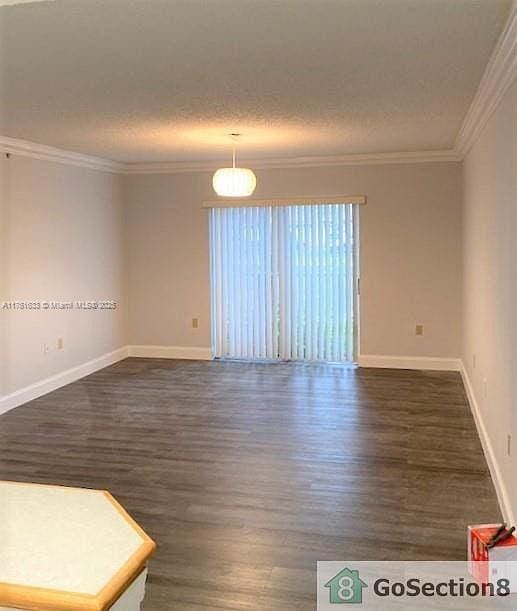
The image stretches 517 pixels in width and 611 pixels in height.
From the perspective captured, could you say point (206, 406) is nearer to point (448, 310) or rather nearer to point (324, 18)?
point (448, 310)

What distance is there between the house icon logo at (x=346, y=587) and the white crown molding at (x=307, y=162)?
16.1 feet

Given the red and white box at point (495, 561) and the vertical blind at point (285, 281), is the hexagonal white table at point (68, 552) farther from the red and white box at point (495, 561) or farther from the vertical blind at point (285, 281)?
the vertical blind at point (285, 281)

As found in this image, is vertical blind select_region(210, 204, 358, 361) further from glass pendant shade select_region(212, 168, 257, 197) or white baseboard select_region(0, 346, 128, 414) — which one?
glass pendant shade select_region(212, 168, 257, 197)

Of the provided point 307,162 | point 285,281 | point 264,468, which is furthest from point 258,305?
point 264,468

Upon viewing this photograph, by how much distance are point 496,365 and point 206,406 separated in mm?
2623

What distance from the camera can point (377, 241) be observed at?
687 cm

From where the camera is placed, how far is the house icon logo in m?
2.56

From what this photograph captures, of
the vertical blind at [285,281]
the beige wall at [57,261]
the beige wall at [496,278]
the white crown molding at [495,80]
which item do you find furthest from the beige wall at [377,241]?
the white crown molding at [495,80]

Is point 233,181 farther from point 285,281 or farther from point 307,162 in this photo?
point 285,281

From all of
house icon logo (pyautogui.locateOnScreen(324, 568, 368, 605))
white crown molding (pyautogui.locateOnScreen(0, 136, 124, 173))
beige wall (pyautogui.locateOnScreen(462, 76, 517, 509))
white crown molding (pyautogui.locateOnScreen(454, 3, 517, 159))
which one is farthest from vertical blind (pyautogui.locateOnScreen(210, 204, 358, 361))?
house icon logo (pyautogui.locateOnScreen(324, 568, 368, 605))

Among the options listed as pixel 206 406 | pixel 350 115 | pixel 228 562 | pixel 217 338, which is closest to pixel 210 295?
pixel 217 338

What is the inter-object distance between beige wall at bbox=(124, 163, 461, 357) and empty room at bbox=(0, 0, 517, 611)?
0.08ft

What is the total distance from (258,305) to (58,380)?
243 cm

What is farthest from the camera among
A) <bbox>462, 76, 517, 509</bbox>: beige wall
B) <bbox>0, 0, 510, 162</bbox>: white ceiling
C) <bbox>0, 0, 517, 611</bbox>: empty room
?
<bbox>462, 76, 517, 509</bbox>: beige wall
